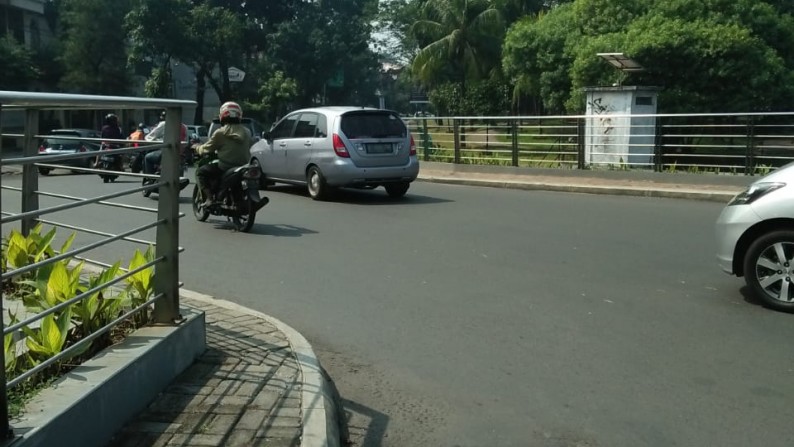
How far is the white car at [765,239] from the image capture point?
626 cm

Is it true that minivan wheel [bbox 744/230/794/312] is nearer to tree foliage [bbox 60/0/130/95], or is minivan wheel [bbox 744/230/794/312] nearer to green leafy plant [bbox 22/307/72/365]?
green leafy plant [bbox 22/307/72/365]

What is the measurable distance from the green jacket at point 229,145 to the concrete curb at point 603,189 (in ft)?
24.8

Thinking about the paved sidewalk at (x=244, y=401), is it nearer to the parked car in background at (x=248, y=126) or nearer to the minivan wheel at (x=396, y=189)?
the parked car in background at (x=248, y=126)

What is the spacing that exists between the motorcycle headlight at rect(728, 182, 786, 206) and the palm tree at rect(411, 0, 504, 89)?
119 ft

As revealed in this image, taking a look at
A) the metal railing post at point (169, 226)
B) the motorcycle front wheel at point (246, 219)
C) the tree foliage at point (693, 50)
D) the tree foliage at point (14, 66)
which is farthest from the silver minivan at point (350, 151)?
the tree foliage at point (14, 66)

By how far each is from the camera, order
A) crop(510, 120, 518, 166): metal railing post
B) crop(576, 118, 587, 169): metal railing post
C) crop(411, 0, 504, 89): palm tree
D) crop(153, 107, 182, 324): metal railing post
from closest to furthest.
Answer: crop(153, 107, 182, 324): metal railing post
crop(576, 118, 587, 169): metal railing post
crop(510, 120, 518, 166): metal railing post
crop(411, 0, 504, 89): palm tree

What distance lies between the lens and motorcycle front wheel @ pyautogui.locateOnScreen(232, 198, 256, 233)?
10.5 metres

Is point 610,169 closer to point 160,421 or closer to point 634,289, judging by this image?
point 634,289

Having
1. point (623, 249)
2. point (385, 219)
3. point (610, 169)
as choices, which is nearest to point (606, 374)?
point (623, 249)

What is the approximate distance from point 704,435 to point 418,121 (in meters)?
A: 17.8

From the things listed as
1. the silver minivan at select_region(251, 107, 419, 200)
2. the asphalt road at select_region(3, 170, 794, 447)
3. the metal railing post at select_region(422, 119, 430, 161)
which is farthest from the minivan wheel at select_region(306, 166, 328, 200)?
the metal railing post at select_region(422, 119, 430, 161)

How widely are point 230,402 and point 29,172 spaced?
312 centimetres

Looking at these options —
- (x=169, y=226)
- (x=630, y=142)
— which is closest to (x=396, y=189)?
(x=630, y=142)

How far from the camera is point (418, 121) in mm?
21406
